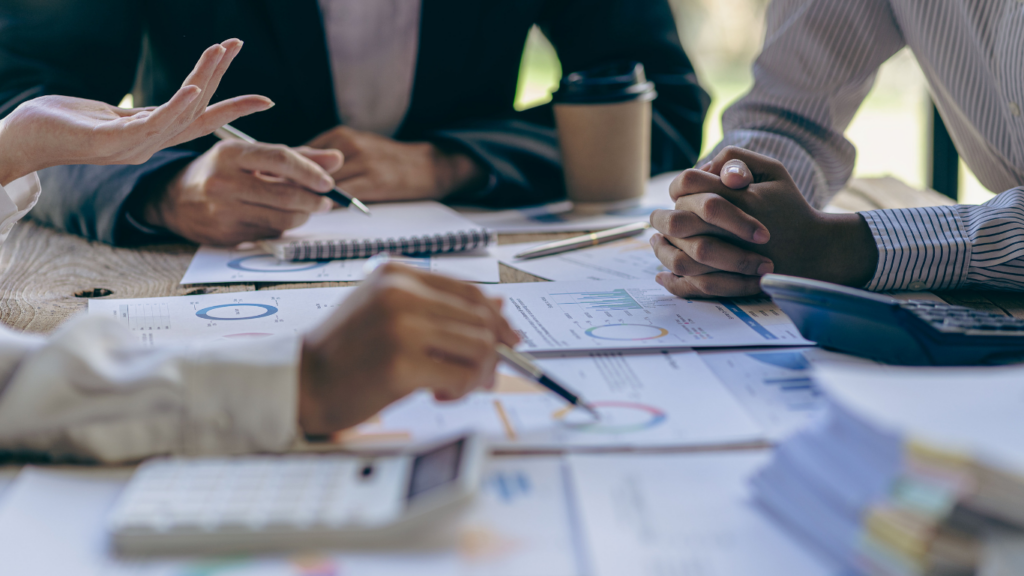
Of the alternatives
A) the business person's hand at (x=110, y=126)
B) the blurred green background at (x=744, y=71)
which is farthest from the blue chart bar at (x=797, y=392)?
the blurred green background at (x=744, y=71)

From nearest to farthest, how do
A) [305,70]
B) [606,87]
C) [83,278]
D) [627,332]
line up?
[627,332]
[83,278]
[606,87]
[305,70]

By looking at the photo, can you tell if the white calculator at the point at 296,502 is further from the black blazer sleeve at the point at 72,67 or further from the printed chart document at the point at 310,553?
the black blazer sleeve at the point at 72,67

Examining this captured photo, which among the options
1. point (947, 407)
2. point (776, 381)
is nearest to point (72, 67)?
point (776, 381)

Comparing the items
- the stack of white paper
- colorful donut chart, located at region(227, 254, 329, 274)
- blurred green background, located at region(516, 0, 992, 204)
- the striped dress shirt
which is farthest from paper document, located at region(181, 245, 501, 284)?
blurred green background, located at region(516, 0, 992, 204)

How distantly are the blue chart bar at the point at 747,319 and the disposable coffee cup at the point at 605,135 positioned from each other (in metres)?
0.42

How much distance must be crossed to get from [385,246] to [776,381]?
21.0 inches

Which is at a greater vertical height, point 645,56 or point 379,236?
point 645,56

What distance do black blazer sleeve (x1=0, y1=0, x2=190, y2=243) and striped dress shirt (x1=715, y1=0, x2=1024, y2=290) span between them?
0.84m

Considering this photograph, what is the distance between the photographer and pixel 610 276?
0.89 metres

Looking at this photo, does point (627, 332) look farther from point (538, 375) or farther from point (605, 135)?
point (605, 135)

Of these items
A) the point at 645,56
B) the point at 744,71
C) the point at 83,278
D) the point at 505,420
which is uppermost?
the point at 645,56

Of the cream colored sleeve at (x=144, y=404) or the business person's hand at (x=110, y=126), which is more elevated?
the business person's hand at (x=110, y=126)

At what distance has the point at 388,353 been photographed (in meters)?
0.47

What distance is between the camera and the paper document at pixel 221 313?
70cm
